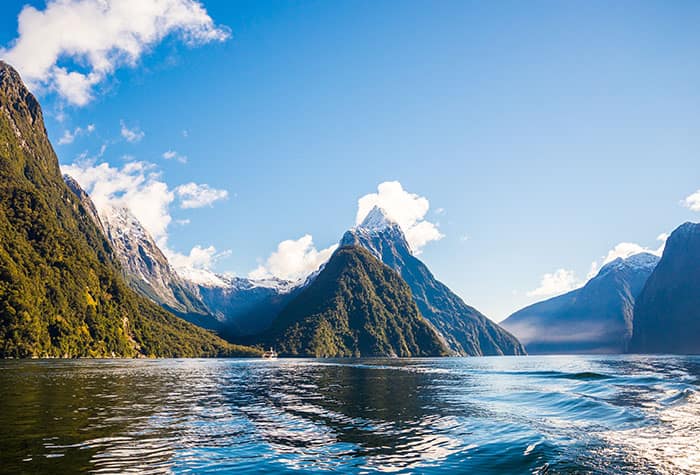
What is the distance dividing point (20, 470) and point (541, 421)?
36067mm

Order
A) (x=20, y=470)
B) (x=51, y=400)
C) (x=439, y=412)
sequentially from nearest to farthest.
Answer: (x=20, y=470) → (x=439, y=412) → (x=51, y=400)

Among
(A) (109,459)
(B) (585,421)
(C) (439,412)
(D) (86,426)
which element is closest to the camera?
(A) (109,459)

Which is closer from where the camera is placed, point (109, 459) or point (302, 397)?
point (109, 459)

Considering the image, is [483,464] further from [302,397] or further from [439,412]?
[302,397]

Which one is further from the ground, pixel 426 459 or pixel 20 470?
pixel 20 470

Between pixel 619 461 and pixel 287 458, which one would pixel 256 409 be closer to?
pixel 287 458

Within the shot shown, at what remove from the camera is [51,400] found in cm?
4812

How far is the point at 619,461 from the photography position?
2517 centimetres

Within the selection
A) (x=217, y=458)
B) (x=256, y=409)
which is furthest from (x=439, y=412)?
(x=217, y=458)

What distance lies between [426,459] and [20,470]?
19660 mm

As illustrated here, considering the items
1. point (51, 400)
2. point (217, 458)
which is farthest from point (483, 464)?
point (51, 400)

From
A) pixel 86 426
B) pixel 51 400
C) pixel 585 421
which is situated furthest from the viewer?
pixel 51 400

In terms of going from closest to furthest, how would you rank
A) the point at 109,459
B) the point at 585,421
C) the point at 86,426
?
the point at 109,459, the point at 86,426, the point at 585,421

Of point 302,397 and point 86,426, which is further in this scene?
point 302,397
